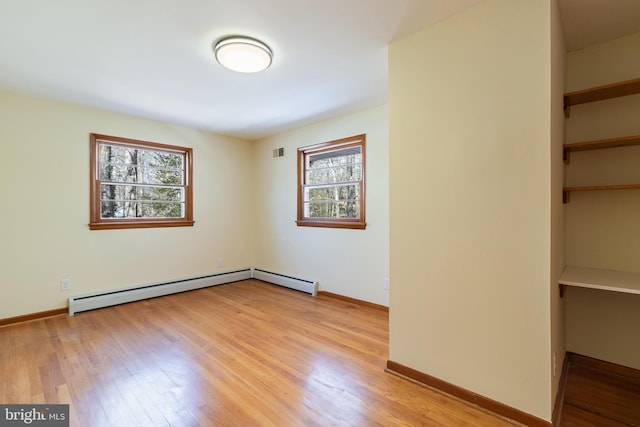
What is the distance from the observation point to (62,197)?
3385mm

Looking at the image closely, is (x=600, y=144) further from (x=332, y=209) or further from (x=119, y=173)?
(x=119, y=173)

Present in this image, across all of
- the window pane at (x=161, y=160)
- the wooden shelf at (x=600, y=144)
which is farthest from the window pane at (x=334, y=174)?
the wooden shelf at (x=600, y=144)

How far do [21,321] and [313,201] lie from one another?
357cm

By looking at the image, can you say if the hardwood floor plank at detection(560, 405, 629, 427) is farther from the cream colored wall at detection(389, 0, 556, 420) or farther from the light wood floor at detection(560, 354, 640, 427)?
the cream colored wall at detection(389, 0, 556, 420)

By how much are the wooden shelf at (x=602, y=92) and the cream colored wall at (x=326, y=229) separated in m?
1.72

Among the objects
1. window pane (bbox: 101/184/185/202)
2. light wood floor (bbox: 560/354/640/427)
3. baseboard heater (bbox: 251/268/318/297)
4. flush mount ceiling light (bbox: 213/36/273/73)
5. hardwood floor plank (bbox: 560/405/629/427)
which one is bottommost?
hardwood floor plank (bbox: 560/405/629/427)

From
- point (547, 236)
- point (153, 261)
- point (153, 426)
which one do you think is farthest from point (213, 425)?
point (153, 261)

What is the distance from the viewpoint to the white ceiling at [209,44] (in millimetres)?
1795

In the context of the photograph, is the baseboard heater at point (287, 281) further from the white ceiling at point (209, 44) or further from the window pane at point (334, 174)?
the white ceiling at point (209, 44)

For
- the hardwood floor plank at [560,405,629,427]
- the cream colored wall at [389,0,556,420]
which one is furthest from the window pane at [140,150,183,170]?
the hardwood floor plank at [560,405,629,427]

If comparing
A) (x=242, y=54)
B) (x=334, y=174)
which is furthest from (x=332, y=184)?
(x=242, y=54)

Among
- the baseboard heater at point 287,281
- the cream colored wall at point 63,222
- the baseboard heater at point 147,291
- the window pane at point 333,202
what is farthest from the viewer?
the baseboard heater at point 287,281

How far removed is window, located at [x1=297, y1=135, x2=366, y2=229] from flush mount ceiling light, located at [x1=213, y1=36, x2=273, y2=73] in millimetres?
1716

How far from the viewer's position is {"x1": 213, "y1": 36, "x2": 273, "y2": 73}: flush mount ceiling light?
211 cm
